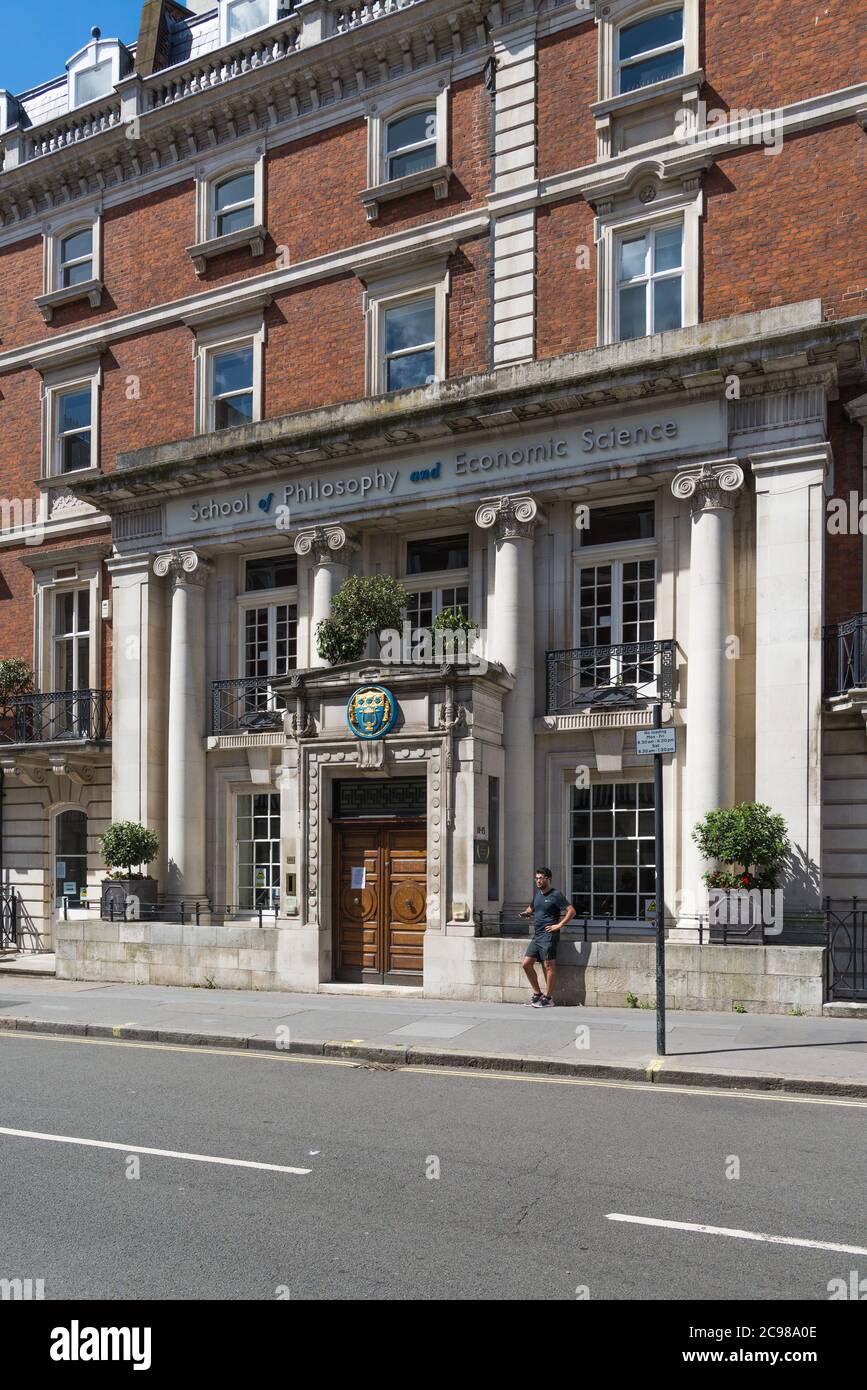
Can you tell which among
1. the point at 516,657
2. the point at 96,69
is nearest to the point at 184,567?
the point at 516,657

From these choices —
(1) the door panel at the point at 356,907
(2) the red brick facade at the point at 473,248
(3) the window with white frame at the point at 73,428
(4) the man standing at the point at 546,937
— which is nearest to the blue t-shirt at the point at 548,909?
(4) the man standing at the point at 546,937

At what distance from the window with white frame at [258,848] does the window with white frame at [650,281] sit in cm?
1025

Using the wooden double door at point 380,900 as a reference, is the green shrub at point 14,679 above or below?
above

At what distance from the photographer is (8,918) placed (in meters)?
24.4

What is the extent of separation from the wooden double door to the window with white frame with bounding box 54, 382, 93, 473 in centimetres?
1225

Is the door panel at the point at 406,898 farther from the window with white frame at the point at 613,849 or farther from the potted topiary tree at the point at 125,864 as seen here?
the potted topiary tree at the point at 125,864

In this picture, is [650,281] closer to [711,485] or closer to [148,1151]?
[711,485]

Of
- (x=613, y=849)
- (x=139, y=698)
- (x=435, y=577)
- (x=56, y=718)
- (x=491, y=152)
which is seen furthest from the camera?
(x=56, y=718)

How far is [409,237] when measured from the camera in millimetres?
20609

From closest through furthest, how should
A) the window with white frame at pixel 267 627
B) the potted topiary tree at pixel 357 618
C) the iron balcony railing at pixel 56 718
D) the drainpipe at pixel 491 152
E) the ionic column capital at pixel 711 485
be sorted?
the ionic column capital at pixel 711 485
the potted topiary tree at pixel 357 618
the drainpipe at pixel 491 152
the window with white frame at pixel 267 627
the iron balcony railing at pixel 56 718

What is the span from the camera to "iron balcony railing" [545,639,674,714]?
1720 cm

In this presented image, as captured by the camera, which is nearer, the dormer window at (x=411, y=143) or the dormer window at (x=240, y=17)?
the dormer window at (x=411, y=143)

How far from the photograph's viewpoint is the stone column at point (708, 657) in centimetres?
1614

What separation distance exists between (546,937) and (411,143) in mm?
14805
